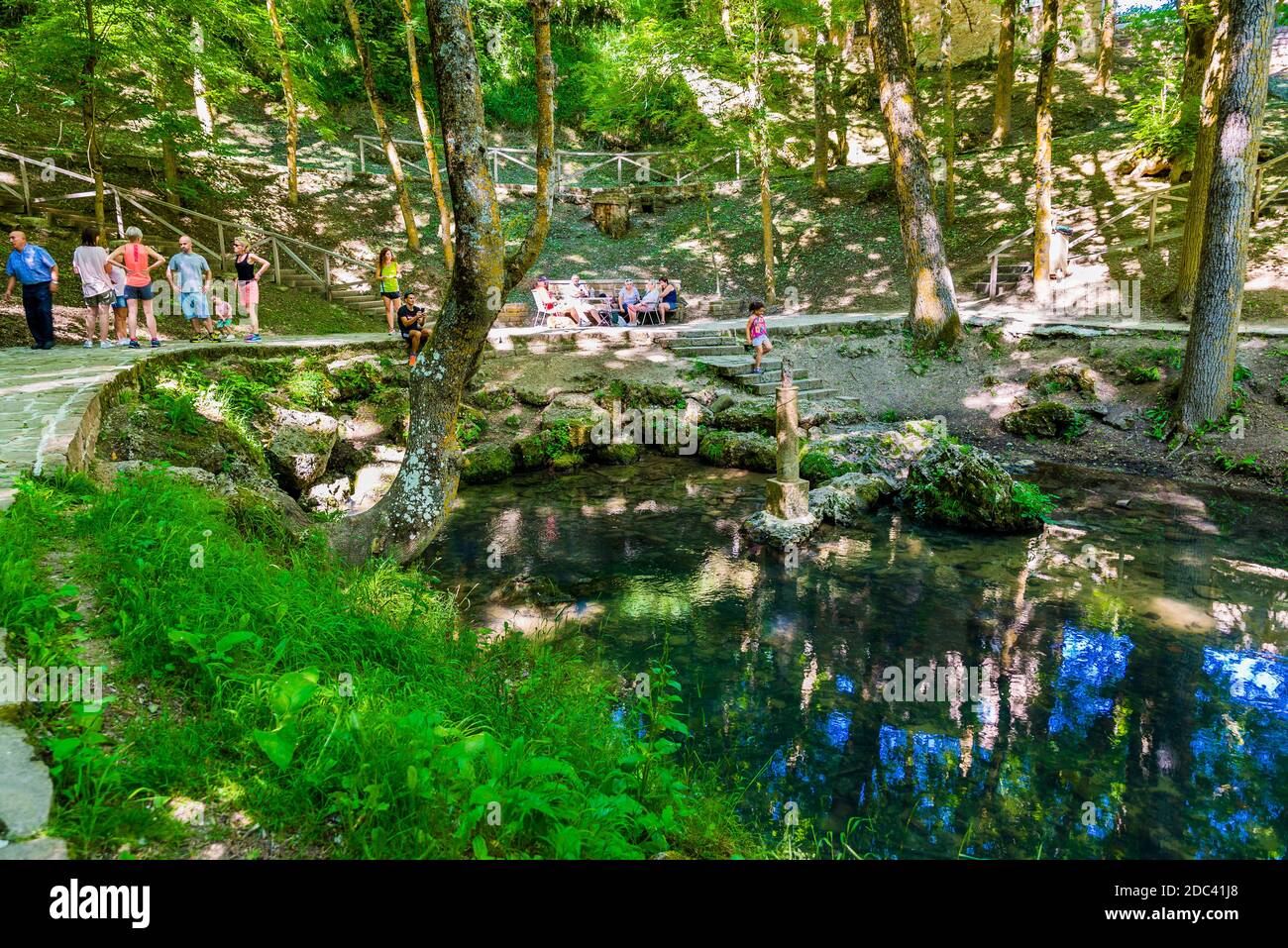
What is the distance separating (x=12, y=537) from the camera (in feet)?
12.6

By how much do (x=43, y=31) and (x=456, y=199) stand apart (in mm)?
10038

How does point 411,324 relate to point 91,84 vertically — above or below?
below

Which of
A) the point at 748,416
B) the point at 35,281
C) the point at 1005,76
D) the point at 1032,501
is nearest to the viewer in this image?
the point at 1032,501

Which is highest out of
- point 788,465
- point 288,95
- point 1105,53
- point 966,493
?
point 1105,53

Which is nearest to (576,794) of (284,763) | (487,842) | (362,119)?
(487,842)

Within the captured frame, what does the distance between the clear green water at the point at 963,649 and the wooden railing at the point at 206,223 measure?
1029 cm

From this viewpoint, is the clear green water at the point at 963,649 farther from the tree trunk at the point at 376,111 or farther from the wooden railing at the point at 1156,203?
the tree trunk at the point at 376,111

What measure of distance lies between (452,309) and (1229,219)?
11.0m

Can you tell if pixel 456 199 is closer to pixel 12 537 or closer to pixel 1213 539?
pixel 12 537

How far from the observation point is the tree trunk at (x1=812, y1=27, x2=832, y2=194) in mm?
21000

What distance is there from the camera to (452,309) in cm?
707

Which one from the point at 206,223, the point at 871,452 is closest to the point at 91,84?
the point at 206,223

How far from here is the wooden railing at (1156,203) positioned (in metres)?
15.5

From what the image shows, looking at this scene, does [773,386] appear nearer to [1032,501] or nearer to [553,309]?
[1032,501]
